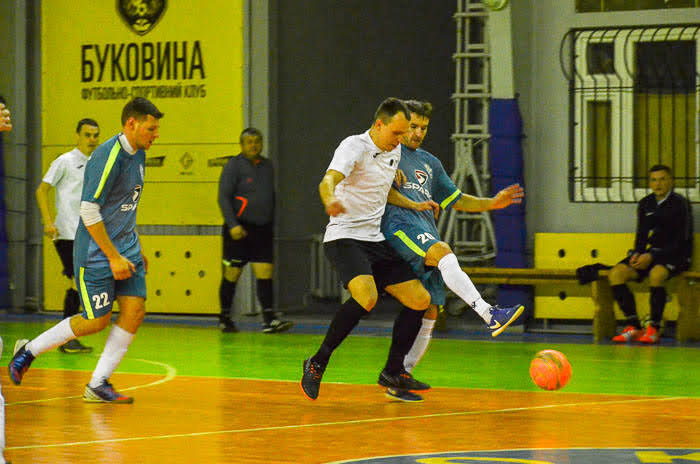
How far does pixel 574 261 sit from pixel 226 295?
3966mm

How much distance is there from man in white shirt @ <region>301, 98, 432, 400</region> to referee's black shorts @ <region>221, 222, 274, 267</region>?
5565 millimetres

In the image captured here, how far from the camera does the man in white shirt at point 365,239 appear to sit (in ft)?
25.2

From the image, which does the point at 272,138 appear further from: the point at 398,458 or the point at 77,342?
the point at 398,458

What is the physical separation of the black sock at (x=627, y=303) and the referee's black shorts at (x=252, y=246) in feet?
12.6

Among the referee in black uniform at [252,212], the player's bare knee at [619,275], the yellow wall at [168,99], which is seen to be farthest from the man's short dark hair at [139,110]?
the yellow wall at [168,99]

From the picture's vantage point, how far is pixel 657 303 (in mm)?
12547

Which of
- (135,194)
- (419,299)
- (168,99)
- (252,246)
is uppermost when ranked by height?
(168,99)

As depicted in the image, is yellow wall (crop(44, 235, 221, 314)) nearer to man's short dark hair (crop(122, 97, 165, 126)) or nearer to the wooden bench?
the wooden bench

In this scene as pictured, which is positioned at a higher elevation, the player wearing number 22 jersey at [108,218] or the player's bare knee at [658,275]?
the player wearing number 22 jersey at [108,218]

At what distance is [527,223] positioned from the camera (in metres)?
14.0

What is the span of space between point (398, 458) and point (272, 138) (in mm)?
10039

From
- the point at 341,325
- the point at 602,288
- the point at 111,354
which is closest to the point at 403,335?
the point at 341,325

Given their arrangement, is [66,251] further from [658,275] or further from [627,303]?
[658,275]

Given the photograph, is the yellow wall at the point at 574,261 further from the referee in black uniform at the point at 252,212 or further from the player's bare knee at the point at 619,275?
the referee in black uniform at the point at 252,212
